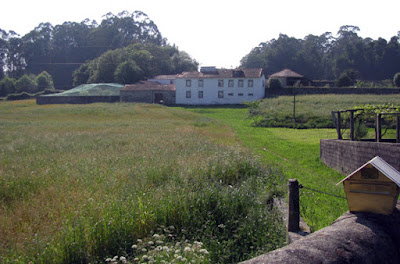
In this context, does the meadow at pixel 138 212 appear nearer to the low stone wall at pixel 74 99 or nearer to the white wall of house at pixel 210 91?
the white wall of house at pixel 210 91

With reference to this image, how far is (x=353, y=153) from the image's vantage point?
472 inches

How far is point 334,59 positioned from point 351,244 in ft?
A: 310

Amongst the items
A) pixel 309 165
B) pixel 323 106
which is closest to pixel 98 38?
pixel 323 106

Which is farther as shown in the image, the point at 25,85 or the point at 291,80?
the point at 25,85

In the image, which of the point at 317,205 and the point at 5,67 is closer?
the point at 317,205

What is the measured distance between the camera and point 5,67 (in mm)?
108250

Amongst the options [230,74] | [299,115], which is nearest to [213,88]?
[230,74]

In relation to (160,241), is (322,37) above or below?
above

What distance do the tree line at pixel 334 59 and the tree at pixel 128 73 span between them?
36.6 metres

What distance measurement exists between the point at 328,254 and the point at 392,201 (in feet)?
3.63

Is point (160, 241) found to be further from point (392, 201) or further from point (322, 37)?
point (322, 37)

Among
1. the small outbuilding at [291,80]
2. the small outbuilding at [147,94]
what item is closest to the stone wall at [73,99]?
the small outbuilding at [147,94]

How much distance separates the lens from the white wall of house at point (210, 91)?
2398 inches

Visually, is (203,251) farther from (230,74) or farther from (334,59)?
(334,59)
